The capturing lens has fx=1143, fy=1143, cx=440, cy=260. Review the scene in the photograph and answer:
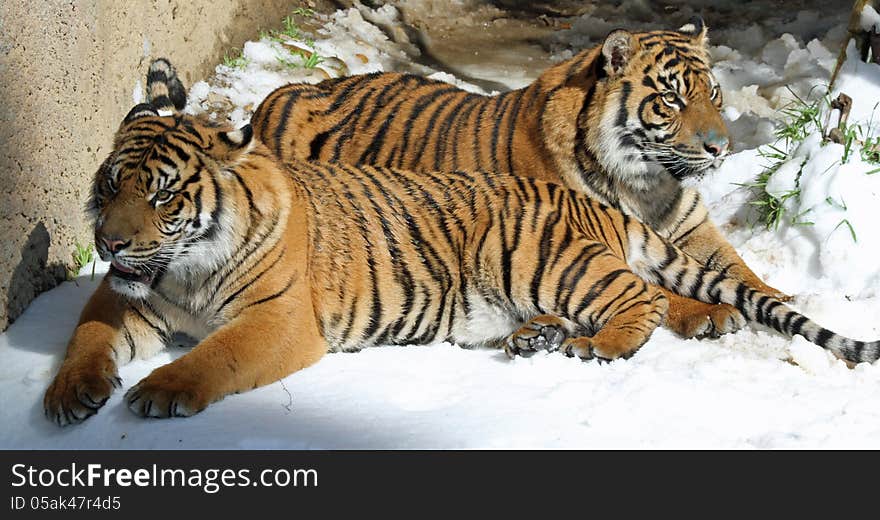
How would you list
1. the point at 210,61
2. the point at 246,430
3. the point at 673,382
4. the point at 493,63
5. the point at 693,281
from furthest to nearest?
1. the point at 493,63
2. the point at 210,61
3. the point at 693,281
4. the point at 673,382
5. the point at 246,430

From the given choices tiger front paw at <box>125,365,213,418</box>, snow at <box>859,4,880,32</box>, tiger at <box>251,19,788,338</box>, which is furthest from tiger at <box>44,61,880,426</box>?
snow at <box>859,4,880,32</box>

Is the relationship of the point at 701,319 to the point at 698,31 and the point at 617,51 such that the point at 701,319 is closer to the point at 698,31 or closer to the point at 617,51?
the point at 617,51

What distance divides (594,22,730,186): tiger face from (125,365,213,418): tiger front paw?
2.17 m

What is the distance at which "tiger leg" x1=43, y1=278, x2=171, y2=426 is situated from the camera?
360cm

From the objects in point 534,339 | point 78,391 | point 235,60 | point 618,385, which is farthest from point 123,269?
point 235,60

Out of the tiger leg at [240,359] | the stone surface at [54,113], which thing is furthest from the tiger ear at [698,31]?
the stone surface at [54,113]

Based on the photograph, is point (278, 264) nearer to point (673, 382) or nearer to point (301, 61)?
point (673, 382)

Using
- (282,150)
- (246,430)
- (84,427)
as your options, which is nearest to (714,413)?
(246,430)

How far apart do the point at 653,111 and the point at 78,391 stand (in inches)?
104

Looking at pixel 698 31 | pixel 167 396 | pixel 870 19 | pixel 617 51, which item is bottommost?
pixel 167 396

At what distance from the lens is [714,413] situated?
3676mm

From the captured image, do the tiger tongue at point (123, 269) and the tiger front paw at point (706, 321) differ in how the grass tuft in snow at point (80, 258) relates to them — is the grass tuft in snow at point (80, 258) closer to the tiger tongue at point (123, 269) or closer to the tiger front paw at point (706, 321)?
the tiger tongue at point (123, 269)

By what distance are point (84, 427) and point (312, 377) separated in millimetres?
805

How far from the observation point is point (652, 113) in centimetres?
488
